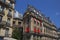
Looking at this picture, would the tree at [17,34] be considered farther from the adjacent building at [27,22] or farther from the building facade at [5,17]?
the building facade at [5,17]

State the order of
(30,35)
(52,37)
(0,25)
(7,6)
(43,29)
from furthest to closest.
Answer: (52,37)
(43,29)
(30,35)
(7,6)
(0,25)

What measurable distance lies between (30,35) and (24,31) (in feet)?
12.8

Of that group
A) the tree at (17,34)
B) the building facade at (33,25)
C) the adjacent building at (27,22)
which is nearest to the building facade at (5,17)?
the adjacent building at (27,22)

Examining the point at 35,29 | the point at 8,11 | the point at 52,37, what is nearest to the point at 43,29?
the point at 35,29

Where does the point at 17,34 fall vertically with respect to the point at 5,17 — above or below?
below

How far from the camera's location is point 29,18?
173 feet

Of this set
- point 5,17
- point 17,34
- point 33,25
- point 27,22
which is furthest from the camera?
point 27,22

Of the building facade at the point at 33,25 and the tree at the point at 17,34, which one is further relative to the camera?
the building facade at the point at 33,25

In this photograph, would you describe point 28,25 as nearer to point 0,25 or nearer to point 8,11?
point 8,11

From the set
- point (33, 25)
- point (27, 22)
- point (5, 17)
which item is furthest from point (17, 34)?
point (5, 17)

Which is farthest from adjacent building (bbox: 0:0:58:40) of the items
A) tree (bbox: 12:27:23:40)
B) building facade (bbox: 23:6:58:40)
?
tree (bbox: 12:27:23:40)

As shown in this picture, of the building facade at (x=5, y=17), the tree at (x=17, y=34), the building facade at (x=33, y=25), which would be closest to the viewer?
the building facade at (x=5, y=17)

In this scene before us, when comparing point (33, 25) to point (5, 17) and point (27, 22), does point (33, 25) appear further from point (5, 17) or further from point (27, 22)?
point (5, 17)

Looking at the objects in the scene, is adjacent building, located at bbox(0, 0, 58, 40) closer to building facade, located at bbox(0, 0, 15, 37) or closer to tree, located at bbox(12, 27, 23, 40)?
building facade, located at bbox(0, 0, 15, 37)
